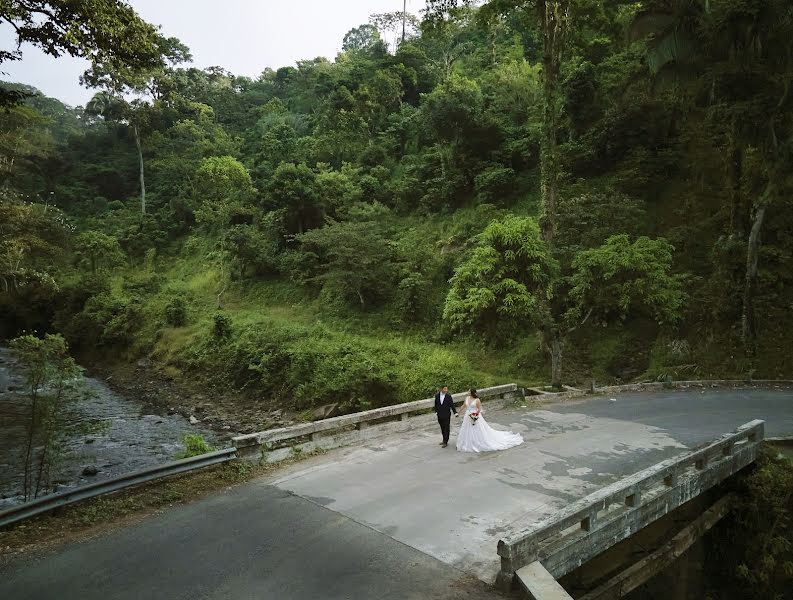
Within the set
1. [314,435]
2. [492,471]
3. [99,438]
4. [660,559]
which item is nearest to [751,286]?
[660,559]

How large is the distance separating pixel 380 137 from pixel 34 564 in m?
39.8

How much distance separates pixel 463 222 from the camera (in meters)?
30.7

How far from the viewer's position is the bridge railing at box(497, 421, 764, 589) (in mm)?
5988

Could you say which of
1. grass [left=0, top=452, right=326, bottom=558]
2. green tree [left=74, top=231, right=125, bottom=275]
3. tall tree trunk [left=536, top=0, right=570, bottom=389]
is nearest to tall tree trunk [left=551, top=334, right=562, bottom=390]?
tall tree trunk [left=536, top=0, right=570, bottom=389]

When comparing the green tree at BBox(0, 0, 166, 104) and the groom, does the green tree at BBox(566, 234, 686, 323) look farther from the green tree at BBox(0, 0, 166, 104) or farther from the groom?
the green tree at BBox(0, 0, 166, 104)

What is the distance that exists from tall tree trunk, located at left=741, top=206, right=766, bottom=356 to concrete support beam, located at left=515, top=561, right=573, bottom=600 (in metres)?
17.9

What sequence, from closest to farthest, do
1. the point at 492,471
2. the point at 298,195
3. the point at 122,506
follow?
1. the point at 122,506
2. the point at 492,471
3. the point at 298,195

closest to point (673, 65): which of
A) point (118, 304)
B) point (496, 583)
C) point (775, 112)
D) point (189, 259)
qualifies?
point (775, 112)

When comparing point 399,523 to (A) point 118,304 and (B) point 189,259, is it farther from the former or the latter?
(B) point 189,259

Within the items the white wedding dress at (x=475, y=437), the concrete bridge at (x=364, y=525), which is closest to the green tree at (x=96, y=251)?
the concrete bridge at (x=364, y=525)

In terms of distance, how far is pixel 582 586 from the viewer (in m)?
7.73

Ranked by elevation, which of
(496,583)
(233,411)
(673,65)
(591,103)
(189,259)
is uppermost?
(591,103)

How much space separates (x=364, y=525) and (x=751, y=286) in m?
18.6

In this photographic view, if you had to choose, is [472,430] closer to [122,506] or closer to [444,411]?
[444,411]
